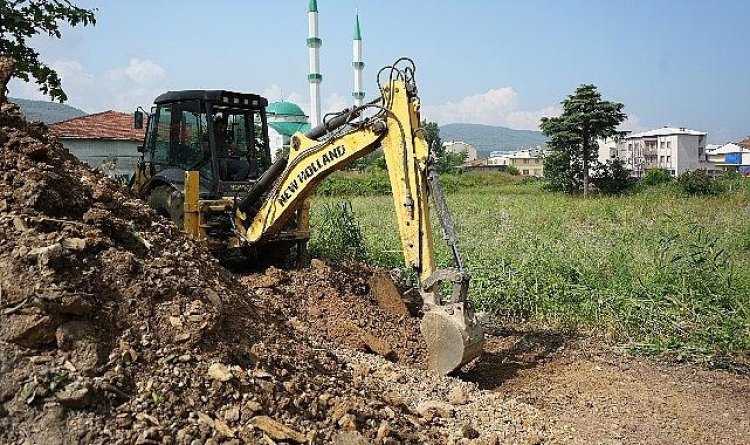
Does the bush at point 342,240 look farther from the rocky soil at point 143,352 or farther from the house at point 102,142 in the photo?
the house at point 102,142

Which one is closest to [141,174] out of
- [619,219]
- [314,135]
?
[314,135]

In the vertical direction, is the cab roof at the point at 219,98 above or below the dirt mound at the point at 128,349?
above

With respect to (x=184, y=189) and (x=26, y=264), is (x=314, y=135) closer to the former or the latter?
(x=184, y=189)

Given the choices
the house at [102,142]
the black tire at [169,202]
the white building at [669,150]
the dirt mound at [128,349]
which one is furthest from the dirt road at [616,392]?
the white building at [669,150]

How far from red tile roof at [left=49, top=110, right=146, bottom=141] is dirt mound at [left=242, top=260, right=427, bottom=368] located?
21.0 meters

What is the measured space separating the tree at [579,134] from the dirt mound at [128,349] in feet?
102

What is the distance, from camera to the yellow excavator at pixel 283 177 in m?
5.51

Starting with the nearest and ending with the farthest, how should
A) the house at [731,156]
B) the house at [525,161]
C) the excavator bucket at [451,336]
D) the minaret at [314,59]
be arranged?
the excavator bucket at [451,336]
the minaret at [314,59]
the house at [731,156]
the house at [525,161]

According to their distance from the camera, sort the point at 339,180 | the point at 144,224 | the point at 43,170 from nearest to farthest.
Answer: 1. the point at 43,170
2. the point at 144,224
3. the point at 339,180

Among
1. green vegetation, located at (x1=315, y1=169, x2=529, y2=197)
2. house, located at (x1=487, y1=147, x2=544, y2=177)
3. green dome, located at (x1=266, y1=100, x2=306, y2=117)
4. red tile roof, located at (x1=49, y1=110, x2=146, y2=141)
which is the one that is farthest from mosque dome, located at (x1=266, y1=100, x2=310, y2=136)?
house, located at (x1=487, y1=147, x2=544, y2=177)

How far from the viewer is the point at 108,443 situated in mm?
3219

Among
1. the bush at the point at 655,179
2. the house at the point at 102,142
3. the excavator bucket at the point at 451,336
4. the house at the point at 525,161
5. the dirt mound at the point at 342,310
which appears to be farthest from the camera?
the house at the point at 525,161

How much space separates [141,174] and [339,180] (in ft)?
82.4

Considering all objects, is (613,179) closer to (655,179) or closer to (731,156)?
(655,179)
